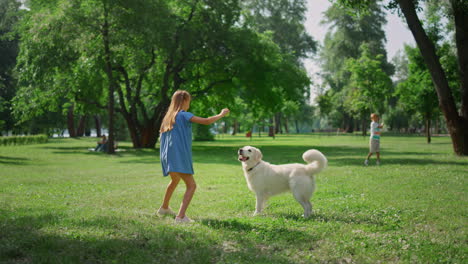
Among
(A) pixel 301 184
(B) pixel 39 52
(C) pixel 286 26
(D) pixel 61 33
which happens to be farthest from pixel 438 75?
(C) pixel 286 26

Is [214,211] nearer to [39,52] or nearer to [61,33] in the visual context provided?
[61,33]

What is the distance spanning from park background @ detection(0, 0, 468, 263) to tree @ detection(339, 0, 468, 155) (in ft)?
0.19

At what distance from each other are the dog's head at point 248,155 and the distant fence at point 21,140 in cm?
3523

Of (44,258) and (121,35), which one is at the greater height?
(121,35)

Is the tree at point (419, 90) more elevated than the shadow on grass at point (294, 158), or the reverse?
the tree at point (419, 90)

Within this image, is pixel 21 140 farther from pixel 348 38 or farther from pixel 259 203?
pixel 348 38

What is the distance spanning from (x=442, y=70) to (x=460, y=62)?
6.14 feet

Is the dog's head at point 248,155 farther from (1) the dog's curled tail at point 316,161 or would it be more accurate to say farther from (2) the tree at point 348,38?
(2) the tree at point 348,38

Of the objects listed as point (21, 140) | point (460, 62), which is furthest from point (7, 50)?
point (460, 62)

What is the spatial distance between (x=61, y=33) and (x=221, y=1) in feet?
38.4

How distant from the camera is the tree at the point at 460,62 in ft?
59.5

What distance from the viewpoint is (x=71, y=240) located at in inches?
207

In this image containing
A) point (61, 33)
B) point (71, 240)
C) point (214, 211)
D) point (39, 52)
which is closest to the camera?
point (71, 240)

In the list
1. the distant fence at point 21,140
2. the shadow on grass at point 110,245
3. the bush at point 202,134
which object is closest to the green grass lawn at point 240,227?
the shadow on grass at point 110,245
